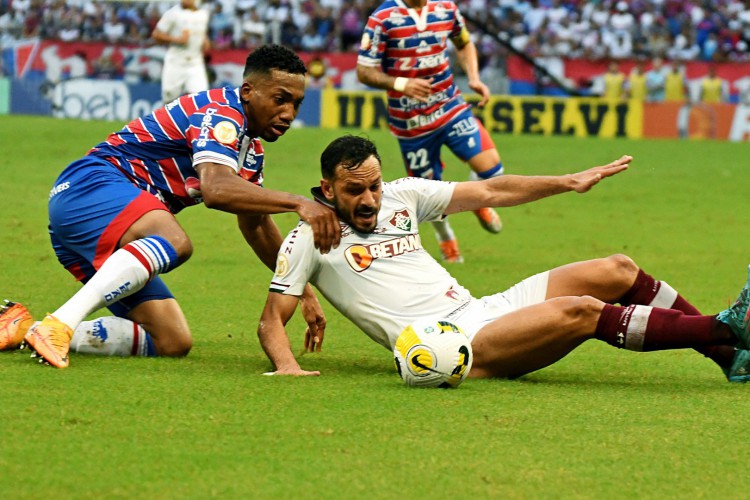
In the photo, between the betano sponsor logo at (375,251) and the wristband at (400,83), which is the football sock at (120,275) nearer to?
the betano sponsor logo at (375,251)

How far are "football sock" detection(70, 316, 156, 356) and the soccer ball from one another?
152 centimetres

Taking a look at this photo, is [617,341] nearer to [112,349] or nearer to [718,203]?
[112,349]

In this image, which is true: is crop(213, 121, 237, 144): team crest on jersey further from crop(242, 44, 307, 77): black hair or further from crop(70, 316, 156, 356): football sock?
crop(70, 316, 156, 356): football sock

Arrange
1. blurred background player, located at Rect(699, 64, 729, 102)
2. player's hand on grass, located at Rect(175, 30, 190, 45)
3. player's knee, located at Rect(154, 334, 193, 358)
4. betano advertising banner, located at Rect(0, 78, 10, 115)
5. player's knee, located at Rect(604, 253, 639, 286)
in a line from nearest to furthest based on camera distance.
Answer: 1. player's knee, located at Rect(604, 253, 639, 286)
2. player's knee, located at Rect(154, 334, 193, 358)
3. player's hand on grass, located at Rect(175, 30, 190, 45)
4. blurred background player, located at Rect(699, 64, 729, 102)
5. betano advertising banner, located at Rect(0, 78, 10, 115)

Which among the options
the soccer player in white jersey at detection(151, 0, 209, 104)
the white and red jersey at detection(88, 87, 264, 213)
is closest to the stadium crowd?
the soccer player in white jersey at detection(151, 0, 209, 104)

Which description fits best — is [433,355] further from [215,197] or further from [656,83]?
[656,83]

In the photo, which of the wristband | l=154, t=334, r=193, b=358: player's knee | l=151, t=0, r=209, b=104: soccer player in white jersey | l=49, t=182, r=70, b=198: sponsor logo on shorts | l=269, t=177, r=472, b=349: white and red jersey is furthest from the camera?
l=151, t=0, r=209, b=104: soccer player in white jersey

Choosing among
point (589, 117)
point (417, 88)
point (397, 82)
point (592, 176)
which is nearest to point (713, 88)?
point (589, 117)

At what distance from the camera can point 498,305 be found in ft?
19.3

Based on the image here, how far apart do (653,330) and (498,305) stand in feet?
2.55

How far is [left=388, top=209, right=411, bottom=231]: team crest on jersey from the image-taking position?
5914mm

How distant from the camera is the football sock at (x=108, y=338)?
621 cm

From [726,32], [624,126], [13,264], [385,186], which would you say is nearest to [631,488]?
[385,186]

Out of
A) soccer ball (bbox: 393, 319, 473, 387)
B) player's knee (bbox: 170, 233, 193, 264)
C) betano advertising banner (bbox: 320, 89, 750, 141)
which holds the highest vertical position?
player's knee (bbox: 170, 233, 193, 264)
